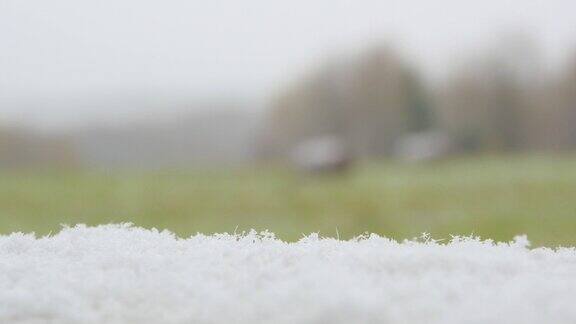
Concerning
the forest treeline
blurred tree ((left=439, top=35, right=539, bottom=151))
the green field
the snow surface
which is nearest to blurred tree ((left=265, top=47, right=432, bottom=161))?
the forest treeline

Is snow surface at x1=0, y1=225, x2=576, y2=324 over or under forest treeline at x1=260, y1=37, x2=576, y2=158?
over

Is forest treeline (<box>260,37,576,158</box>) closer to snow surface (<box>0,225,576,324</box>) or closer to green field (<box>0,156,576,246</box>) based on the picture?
green field (<box>0,156,576,246</box>)

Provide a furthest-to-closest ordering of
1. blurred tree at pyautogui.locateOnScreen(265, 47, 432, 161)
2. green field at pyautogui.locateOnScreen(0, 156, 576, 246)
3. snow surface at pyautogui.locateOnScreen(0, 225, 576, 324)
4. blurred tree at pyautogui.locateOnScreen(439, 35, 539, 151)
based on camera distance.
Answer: blurred tree at pyautogui.locateOnScreen(439, 35, 539, 151), blurred tree at pyautogui.locateOnScreen(265, 47, 432, 161), green field at pyautogui.locateOnScreen(0, 156, 576, 246), snow surface at pyautogui.locateOnScreen(0, 225, 576, 324)

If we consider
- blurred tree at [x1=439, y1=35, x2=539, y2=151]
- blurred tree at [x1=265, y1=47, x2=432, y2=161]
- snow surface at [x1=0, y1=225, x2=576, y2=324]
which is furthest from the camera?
blurred tree at [x1=439, y1=35, x2=539, y2=151]

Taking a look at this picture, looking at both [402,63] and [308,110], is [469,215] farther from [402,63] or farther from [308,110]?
[402,63]

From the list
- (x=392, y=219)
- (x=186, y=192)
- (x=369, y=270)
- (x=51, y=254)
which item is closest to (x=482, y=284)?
(x=369, y=270)

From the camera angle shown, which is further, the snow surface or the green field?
the green field
